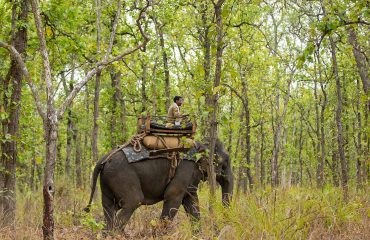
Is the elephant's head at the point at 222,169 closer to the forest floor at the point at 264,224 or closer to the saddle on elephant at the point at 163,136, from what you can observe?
the saddle on elephant at the point at 163,136

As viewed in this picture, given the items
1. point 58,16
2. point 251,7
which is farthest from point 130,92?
point 58,16

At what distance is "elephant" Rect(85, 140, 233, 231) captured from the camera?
9547 millimetres

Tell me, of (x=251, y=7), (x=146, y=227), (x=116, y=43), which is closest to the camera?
(x=146, y=227)

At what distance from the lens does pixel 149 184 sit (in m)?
9.98

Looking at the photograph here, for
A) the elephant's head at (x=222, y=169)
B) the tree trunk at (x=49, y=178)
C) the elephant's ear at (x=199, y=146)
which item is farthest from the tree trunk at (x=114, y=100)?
the tree trunk at (x=49, y=178)

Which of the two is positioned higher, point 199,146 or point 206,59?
point 206,59

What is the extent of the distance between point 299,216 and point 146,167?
3785mm

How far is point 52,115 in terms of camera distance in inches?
249

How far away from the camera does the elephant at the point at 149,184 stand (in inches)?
376

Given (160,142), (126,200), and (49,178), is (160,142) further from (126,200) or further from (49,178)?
(49,178)

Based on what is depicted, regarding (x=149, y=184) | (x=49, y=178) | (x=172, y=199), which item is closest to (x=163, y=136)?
(x=149, y=184)

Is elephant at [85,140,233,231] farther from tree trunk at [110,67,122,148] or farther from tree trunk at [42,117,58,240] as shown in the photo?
tree trunk at [110,67,122,148]

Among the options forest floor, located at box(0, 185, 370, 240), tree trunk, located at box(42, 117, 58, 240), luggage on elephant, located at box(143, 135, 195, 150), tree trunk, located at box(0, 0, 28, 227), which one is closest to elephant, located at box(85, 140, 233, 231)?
luggage on elephant, located at box(143, 135, 195, 150)

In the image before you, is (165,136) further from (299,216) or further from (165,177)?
(299,216)
